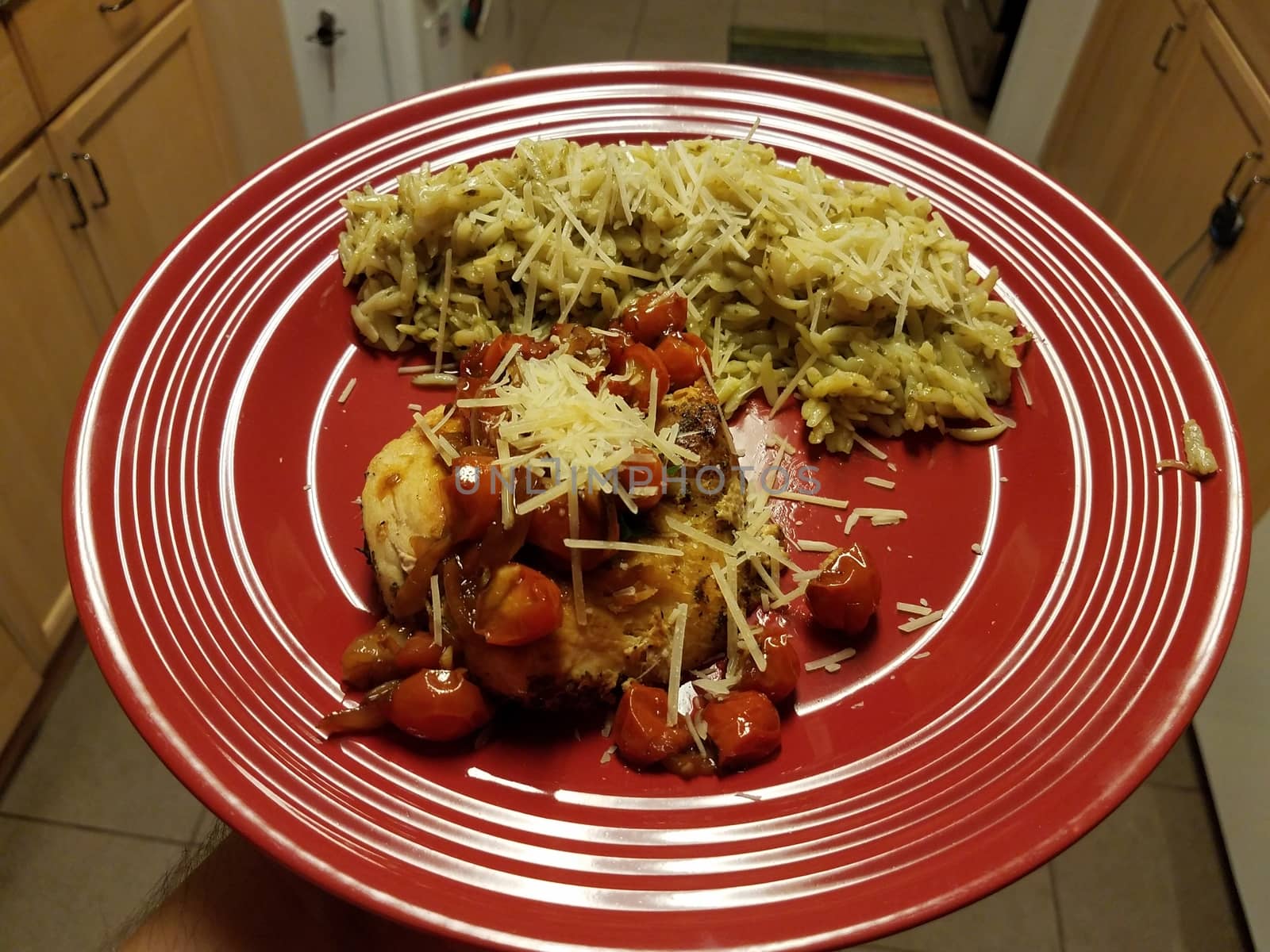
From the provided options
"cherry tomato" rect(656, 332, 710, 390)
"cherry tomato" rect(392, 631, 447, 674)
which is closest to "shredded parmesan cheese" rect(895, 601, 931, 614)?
"cherry tomato" rect(656, 332, 710, 390)

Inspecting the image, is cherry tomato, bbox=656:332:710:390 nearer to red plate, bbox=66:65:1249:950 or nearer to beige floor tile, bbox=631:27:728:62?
red plate, bbox=66:65:1249:950

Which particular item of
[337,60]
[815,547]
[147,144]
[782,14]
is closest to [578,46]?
[782,14]

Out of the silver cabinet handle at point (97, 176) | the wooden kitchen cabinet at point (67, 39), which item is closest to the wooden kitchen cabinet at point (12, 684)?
the silver cabinet handle at point (97, 176)

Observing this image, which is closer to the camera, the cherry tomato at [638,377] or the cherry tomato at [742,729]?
the cherry tomato at [742,729]

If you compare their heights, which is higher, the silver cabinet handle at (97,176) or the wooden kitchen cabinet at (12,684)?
the silver cabinet handle at (97,176)

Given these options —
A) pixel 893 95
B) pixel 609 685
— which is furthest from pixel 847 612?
pixel 893 95

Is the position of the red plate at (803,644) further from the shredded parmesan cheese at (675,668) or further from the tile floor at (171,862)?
the tile floor at (171,862)

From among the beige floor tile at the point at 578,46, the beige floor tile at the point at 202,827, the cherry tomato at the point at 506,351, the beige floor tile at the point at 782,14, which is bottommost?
the beige floor tile at the point at 202,827

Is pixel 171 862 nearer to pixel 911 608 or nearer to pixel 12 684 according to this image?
pixel 12 684
